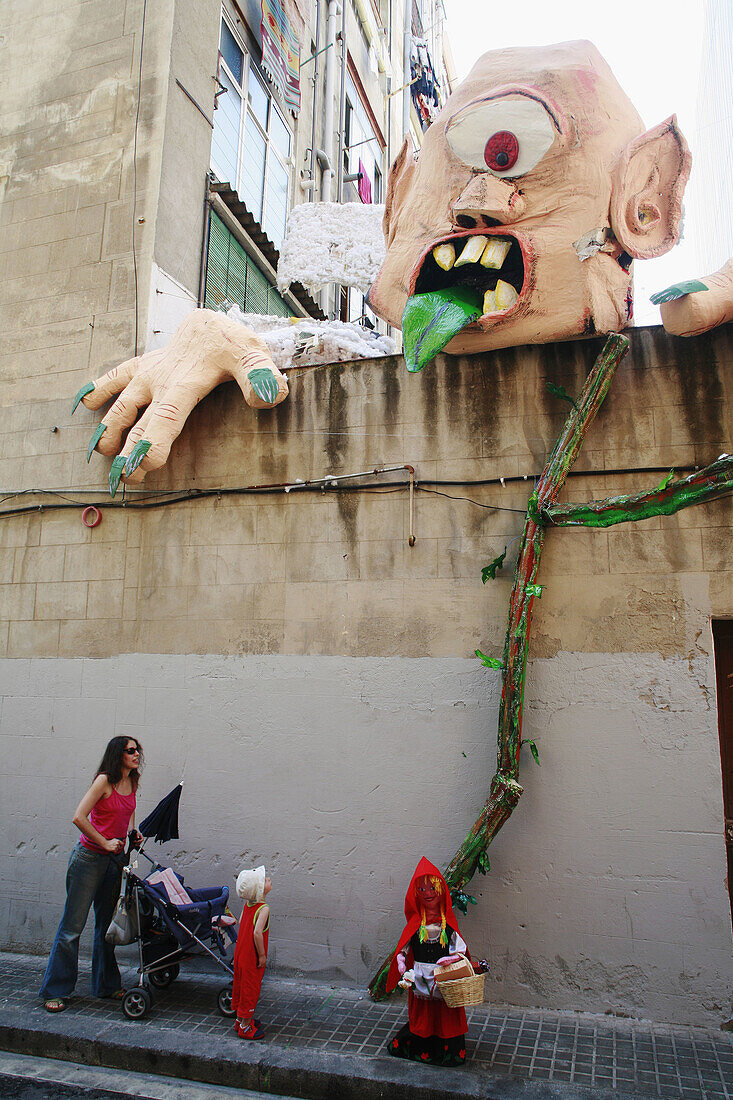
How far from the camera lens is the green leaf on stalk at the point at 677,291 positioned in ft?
16.8

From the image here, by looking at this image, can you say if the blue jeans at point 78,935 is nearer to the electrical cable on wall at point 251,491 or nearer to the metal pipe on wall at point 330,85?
the electrical cable on wall at point 251,491

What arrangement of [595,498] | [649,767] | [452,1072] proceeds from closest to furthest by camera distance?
[452,1072]
[649,767]
[595,498]

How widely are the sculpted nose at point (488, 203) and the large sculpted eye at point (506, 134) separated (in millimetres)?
120

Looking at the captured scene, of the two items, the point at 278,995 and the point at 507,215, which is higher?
the point at 507,215

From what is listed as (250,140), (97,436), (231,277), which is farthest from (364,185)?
(97,436)

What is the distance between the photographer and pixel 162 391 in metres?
6.16

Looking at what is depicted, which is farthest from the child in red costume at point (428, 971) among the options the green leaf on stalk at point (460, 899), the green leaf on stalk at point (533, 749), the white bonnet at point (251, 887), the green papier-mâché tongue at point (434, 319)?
the green papier-mâché tongue at point (434, 319)

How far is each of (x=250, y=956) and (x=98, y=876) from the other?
4.28 ft

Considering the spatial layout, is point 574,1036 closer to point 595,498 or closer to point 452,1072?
point 452,1072

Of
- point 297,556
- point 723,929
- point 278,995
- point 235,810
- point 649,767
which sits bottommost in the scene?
point 278,995


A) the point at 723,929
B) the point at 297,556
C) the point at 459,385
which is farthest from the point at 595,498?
the point at 723,929

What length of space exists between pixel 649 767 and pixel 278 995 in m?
3.01

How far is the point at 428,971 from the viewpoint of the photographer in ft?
13.8

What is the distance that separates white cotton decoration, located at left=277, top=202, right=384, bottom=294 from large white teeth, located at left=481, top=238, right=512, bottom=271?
2.49 metres
